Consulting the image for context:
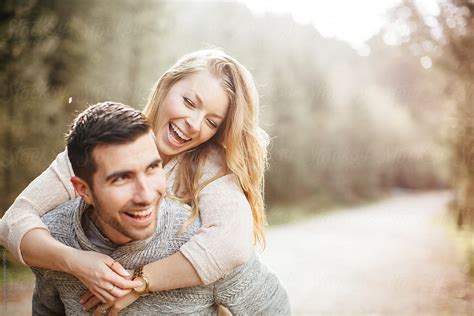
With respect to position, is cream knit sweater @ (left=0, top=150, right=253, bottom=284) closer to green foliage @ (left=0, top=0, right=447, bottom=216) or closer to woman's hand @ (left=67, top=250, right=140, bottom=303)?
woman's hand @ (left=67, top=250, right=140, bottom=303)

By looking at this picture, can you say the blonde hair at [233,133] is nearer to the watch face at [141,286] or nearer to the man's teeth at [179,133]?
the man's teeth at [179,133]

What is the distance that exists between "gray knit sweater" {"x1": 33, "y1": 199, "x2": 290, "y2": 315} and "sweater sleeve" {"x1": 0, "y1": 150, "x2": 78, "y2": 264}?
0.12ft

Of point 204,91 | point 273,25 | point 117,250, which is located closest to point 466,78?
point 273,25

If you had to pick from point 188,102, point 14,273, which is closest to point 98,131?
point 188,102

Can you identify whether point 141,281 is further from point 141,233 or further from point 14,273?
point 14,273

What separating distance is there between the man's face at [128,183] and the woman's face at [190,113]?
0.47 metres

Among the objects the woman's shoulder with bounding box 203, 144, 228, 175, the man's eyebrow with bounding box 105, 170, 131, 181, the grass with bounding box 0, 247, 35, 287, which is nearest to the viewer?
the man's eyebrow with bounding box 105, 170, 131, 181

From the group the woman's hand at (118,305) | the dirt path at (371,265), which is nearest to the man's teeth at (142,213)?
the woman's hand at (118,305)

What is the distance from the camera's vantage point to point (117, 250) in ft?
5.21

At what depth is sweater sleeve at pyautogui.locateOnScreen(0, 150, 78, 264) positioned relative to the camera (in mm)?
1621

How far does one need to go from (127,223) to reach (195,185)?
1.34 feet

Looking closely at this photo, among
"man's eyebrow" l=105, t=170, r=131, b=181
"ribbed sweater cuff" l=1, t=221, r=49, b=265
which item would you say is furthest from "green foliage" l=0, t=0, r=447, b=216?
"man's eyebrow" l=105, t=170, r=131, b=181

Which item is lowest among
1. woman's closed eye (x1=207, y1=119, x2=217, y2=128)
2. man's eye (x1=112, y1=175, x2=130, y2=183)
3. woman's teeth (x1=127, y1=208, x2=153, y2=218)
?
woman's teeth (x1=127, y1=208, x2=153, y2=218)

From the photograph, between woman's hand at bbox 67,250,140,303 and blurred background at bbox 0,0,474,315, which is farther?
blurred background at bbox 0,0,474,315
